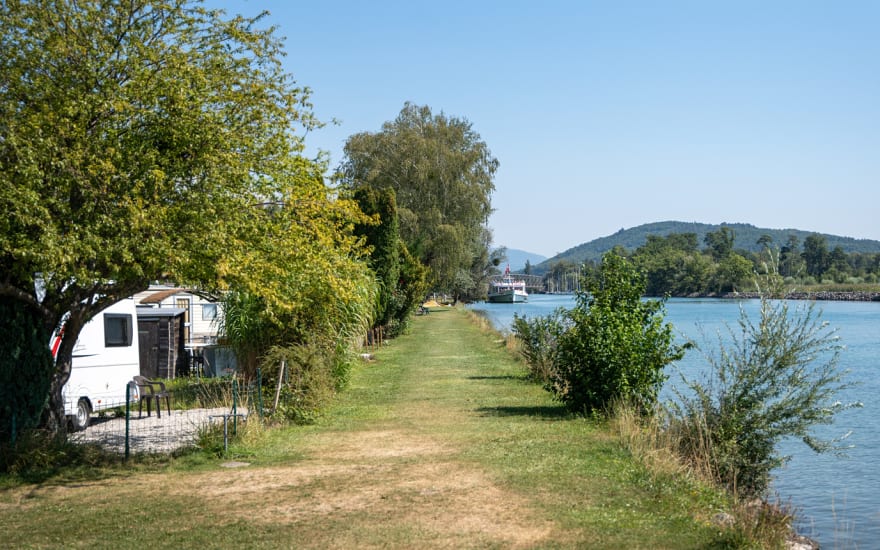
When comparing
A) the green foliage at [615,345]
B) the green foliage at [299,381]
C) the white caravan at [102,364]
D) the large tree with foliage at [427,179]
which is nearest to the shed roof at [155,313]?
the white caravan at [102,364]

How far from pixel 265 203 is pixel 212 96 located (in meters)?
1.92

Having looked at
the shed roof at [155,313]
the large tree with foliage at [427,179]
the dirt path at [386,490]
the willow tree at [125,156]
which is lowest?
the dirt path at [386,490]

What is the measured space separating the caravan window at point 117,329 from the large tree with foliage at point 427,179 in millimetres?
30294

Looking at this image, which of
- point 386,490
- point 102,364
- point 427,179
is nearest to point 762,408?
point 386,490

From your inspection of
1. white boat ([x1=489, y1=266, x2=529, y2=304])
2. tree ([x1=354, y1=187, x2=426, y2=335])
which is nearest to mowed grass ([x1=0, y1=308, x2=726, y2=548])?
tree ([x1=354, y1=187, x2=426, y2=335])

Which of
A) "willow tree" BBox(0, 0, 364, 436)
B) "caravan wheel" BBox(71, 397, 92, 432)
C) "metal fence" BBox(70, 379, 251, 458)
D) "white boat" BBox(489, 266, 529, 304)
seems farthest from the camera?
"white boat" BBox(489, 266, 529, 304)

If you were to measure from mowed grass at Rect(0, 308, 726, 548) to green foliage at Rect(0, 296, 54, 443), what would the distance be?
4.03ft

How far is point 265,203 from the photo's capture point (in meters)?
13.0

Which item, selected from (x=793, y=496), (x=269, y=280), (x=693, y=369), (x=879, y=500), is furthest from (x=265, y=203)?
(x=693, y=369)

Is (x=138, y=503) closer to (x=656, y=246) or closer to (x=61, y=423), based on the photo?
(x=61, y=423)

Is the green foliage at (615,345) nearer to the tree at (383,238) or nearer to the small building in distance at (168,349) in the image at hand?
the small building in distance at (168,349)

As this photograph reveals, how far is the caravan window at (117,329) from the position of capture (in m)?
17.2

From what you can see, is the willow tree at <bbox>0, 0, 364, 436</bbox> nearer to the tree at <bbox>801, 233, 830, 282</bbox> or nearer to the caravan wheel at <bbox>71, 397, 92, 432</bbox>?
the caravan wheel at <bbox>71, 397, 92, 432</bbox>

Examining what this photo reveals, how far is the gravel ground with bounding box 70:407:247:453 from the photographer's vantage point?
13.1 metres
